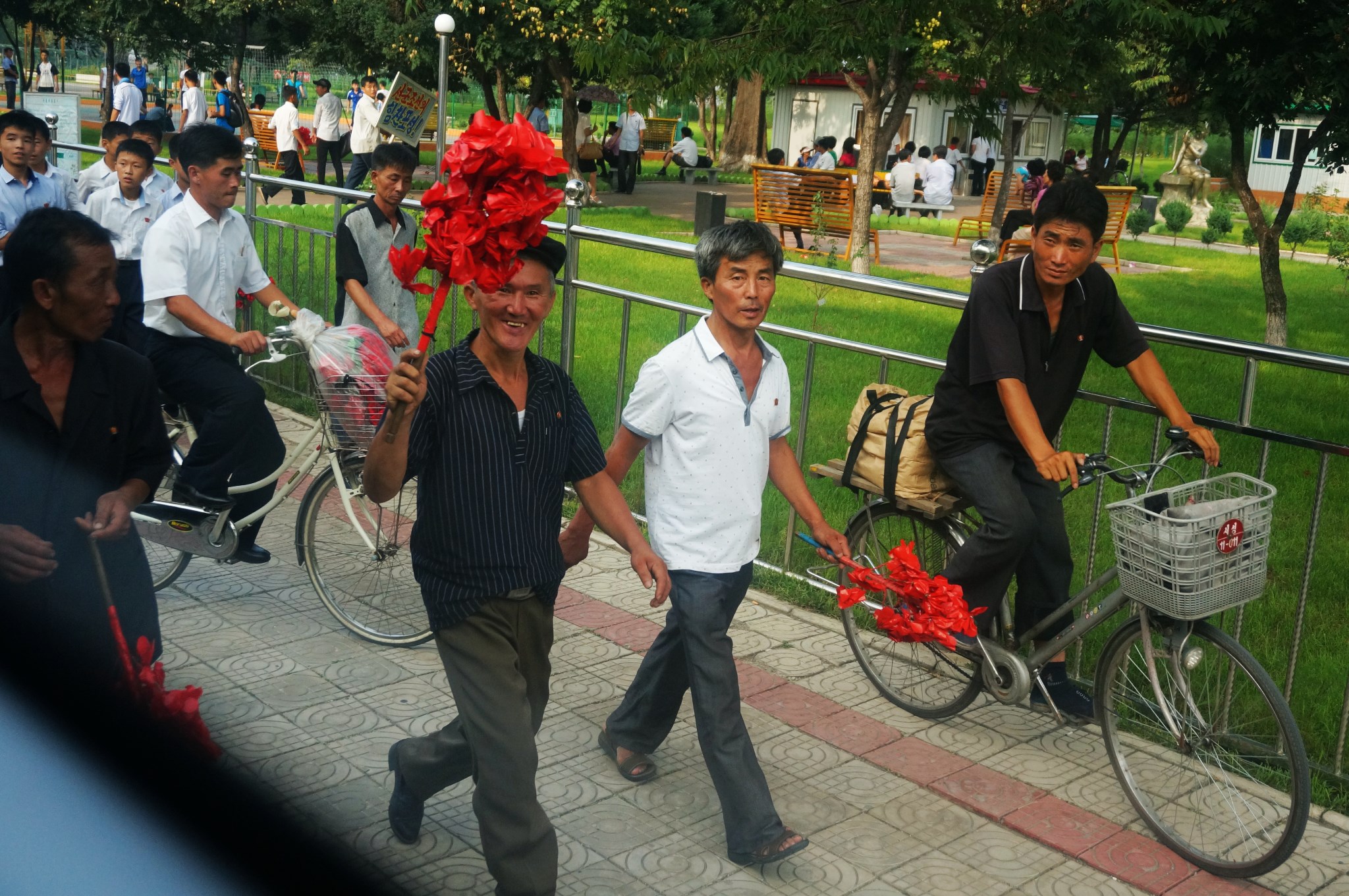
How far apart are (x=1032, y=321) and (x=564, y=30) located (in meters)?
17.6

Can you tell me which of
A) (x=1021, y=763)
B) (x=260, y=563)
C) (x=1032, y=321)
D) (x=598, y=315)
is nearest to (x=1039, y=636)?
(x=1021, y=763)

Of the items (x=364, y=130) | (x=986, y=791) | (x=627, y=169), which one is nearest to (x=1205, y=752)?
(x=986, y=791)

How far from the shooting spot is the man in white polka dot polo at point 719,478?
376cm

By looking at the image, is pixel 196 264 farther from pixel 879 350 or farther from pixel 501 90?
pixel 501 90

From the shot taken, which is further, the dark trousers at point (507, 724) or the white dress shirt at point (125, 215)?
the white dress shirt at point (125, 215)

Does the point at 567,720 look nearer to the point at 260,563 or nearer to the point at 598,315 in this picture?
the point at 260,563

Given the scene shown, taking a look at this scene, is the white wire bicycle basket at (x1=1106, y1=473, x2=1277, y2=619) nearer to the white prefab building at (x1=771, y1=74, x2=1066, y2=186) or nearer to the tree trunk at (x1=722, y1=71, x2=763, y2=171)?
the white prefab building at (x1=771, y1=74, x2=1066, y2=186)

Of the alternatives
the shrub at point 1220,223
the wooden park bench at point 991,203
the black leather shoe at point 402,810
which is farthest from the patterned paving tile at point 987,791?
the shrub at point 1220,223

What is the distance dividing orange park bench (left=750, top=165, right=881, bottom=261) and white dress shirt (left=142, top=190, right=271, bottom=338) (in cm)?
1191

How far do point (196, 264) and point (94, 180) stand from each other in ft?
11.7

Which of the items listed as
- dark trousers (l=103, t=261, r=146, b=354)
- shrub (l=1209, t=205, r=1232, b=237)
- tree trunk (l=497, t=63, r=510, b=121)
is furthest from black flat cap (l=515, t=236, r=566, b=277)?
shrub (l=1209, t=205, r=1232, b=237)

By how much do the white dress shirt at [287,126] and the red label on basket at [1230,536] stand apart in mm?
20612

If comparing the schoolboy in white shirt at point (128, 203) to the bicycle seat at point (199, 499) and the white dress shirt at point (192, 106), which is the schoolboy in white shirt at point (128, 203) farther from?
the white dress shirt at point (192, 106)

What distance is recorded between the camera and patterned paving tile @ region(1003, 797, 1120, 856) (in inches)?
159
